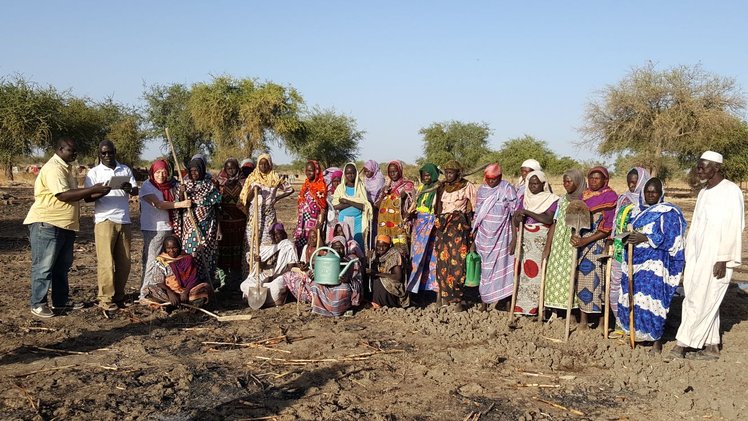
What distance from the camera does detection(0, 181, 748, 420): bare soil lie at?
4164mm

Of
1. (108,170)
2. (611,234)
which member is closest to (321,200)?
(108,170)

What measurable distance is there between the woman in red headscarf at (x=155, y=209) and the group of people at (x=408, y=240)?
0.6 inches

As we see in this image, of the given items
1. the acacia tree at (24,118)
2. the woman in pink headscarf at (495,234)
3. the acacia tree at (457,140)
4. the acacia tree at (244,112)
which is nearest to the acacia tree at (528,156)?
the acacia tree at (457,140)

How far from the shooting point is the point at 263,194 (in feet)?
25.2

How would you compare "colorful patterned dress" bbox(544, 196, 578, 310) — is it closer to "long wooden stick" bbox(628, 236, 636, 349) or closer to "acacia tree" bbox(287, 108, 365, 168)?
"long wooden stick" bbox(628, 236, 636, 349)

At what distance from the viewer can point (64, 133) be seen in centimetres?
2775

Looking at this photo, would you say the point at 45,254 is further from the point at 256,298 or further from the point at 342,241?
the point at 342,241

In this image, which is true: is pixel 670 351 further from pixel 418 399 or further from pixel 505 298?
pixel 418 399

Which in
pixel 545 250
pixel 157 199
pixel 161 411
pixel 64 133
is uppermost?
pixel 64 133

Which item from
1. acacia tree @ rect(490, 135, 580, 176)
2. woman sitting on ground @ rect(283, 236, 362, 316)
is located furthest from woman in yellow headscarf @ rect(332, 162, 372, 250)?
acacia tree @ rect(490, 135, 580, 176)

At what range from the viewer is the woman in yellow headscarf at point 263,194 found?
7641 mm

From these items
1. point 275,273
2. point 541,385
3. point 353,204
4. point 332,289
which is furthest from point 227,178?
point 541,385

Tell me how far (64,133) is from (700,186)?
91.7ft

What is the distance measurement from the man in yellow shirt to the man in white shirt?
0.86ft
